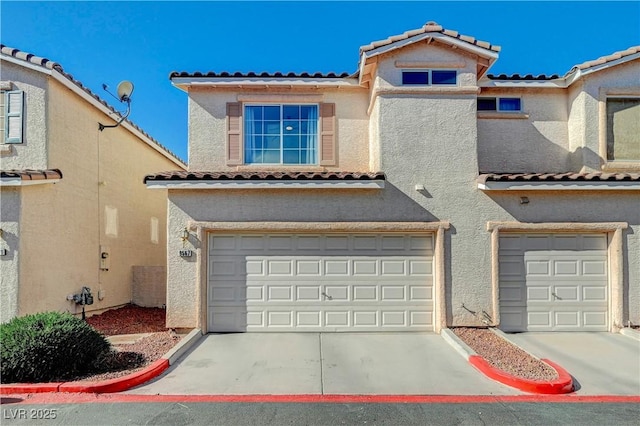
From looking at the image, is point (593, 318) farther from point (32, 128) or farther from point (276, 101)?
point (32, 128)

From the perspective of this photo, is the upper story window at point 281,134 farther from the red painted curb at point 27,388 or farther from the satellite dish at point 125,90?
the red painted curb at point 27,388

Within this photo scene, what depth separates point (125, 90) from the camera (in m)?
11.8

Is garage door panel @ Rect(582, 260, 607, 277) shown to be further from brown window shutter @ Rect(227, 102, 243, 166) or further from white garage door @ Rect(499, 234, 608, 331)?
brown window shutter @ Rect(227, 102, 243, 166)

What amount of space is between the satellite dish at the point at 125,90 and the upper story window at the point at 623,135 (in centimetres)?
1276

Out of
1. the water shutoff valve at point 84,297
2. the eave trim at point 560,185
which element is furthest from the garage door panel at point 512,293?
the water shutoff valve at point 84,297

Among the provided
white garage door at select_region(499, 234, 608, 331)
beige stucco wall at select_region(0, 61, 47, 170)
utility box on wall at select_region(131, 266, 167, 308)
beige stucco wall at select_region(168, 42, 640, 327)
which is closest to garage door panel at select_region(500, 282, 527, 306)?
white garage door at select_region(499, 234, 608, 331)

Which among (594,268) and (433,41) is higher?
(433,41)

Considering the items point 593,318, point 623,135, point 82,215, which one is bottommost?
point 593,318

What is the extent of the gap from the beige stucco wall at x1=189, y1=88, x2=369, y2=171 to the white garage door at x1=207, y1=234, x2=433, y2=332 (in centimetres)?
238

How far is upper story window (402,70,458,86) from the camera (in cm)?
995

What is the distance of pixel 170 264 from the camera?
9.37 meters

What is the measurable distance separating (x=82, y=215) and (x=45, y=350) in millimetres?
6049

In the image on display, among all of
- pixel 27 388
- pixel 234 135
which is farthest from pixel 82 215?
pixel 27 388

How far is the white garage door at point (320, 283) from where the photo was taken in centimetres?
957
